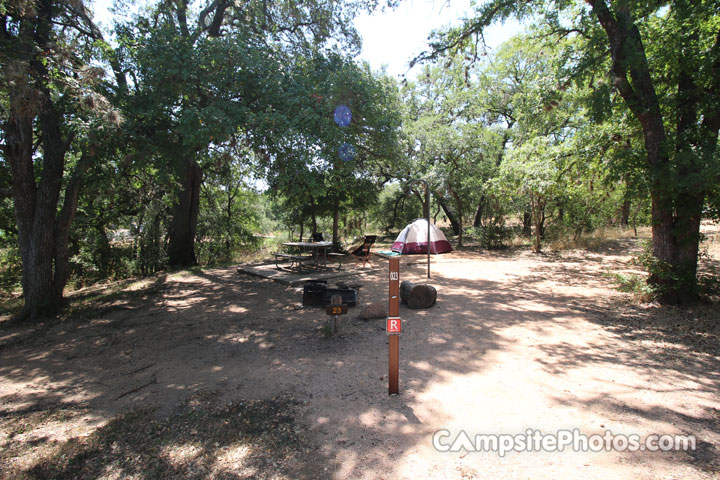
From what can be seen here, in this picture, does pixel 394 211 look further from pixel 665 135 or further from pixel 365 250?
pixel 665 135

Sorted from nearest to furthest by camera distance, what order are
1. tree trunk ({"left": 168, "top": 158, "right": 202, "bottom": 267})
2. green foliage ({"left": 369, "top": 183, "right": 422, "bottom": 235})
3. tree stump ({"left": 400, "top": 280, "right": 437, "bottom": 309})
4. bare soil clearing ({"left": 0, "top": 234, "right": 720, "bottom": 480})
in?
bare soil clearing ({"left": 0, "top": 234, "right": 720, "bottom": 480}), tree stump ({"left": 400, "top": 280, "right": 437, "bottom": 309}), tree trunk ({"left": 168, "top": 158, "right": 202, "bottom": 267}), green foliage ({"left": 369, "top": 183, "right": 422, "bottom": 235})

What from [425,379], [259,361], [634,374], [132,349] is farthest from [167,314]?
[634,374]

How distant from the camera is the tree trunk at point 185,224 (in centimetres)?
1232

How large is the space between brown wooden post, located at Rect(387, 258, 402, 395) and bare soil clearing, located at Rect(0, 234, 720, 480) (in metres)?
0.18

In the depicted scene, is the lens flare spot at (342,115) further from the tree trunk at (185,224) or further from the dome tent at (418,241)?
the dome tent at (418,241)

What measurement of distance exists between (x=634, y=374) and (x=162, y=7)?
11152 mm

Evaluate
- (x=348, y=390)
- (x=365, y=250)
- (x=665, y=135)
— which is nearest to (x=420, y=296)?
(x=348, y=390)

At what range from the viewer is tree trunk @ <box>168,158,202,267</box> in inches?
485

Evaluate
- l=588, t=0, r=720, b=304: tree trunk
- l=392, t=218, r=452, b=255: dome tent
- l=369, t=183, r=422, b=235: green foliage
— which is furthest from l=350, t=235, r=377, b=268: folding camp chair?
l=369, t=183, r=422, b=235: green foliage

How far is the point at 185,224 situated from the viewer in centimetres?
1252

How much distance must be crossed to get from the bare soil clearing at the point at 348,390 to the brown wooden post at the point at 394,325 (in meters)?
0.18

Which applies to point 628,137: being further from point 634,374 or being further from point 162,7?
point 162,7

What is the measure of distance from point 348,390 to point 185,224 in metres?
11.0

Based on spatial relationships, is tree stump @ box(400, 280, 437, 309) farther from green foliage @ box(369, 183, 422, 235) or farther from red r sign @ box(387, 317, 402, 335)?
green foliage @ box(369, 183, 422, 235)
